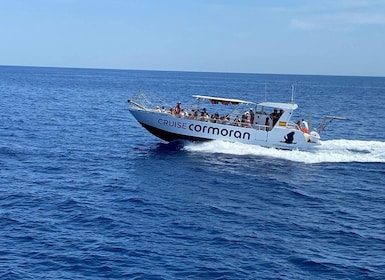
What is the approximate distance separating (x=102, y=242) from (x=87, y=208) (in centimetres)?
499

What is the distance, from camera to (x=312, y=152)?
137 ft

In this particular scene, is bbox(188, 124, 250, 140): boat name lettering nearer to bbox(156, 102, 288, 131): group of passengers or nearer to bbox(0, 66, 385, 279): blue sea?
bbox(156, 102, 288, 131): group of passengers

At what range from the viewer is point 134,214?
24984mm

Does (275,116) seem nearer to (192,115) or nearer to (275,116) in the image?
(275,116)

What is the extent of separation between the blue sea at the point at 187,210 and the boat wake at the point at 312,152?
4.2 inches

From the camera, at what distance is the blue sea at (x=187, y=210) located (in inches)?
754

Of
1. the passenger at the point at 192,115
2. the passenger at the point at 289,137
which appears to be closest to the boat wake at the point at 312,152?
the passenger at the point at 289,137

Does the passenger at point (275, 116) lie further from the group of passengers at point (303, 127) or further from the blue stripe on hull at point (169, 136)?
the blue stripe on hull at point (169, 136)

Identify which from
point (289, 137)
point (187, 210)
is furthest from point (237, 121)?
point (187, 210)

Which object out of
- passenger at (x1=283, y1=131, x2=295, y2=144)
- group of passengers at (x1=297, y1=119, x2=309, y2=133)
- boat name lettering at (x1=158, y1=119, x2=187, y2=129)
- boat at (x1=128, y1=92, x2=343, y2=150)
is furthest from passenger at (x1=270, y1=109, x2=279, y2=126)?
boat name lettering at (x1=158, y1=119, x2=187, y2=129)

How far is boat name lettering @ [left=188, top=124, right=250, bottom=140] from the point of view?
41.6 meters

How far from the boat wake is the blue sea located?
0.35 feet

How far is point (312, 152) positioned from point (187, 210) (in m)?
19.5

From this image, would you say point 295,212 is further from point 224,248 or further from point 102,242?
point 102,242
